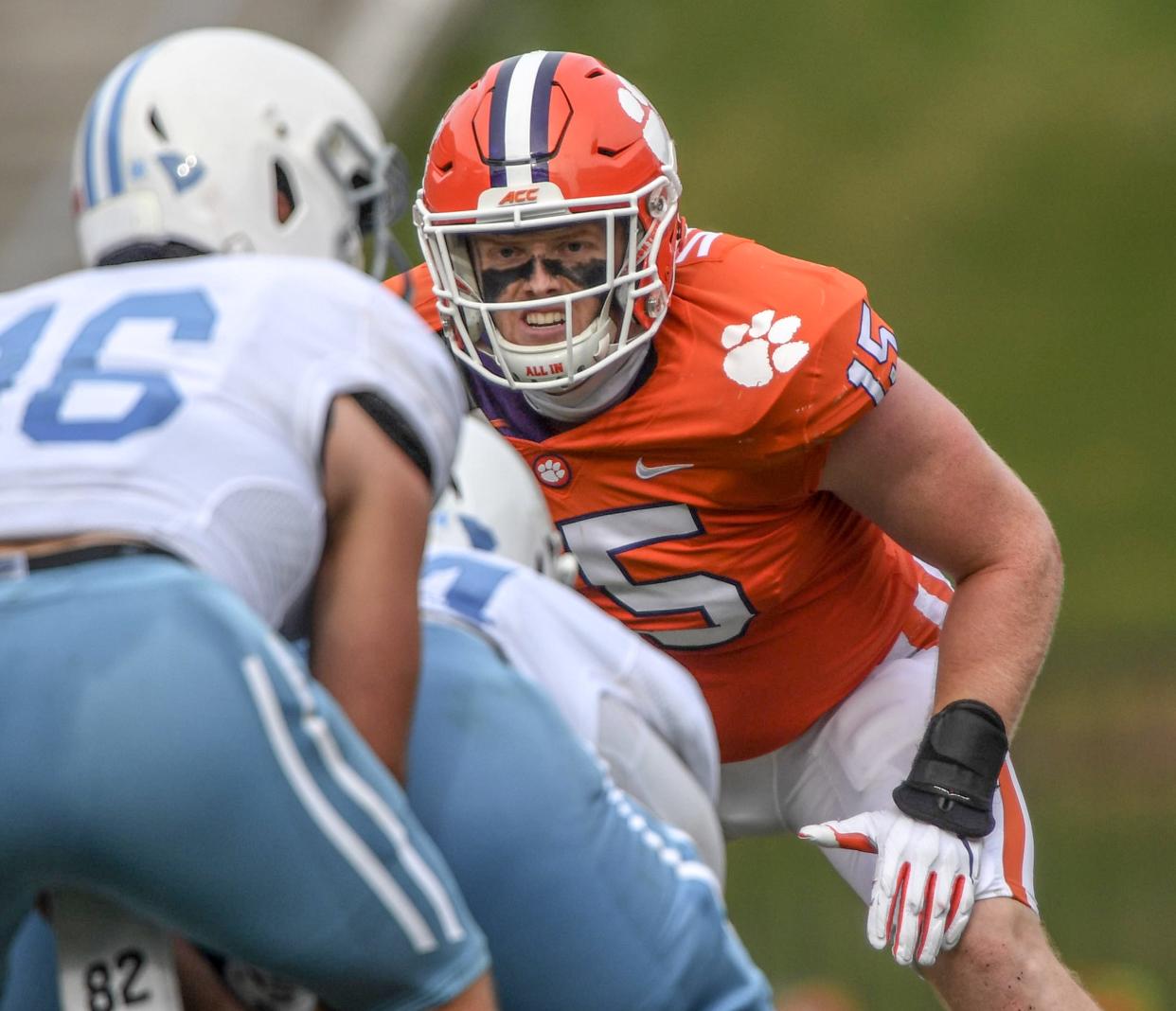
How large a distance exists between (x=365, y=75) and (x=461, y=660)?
634cm

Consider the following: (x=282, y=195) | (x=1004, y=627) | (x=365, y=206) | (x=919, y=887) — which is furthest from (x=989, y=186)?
(x=282, y=195)

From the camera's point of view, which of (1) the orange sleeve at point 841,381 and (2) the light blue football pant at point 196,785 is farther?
(1) the orange sleeve at point 841,381

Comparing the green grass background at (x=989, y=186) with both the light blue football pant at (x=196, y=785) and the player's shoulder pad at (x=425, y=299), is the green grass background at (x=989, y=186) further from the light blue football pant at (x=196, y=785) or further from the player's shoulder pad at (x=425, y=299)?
the light blue football pant at (x=196, y=785)

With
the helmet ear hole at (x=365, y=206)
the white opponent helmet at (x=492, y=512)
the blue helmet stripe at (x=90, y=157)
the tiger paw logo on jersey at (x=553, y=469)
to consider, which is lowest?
the tiger paw logo on jersey at (x=553, y=469)

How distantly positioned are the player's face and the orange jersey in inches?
6.4

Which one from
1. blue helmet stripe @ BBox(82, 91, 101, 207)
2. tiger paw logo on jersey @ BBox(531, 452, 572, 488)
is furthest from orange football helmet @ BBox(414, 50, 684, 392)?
blue helmet stripe @ BBox(82, 91, 101, 207)

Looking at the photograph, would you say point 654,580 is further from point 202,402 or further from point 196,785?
point 196,785

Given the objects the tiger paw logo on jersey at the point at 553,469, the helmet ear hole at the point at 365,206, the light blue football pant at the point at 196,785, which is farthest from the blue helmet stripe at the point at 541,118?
the light blue football pant at the point at 196,785

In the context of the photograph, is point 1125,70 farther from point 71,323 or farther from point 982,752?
point 71,323

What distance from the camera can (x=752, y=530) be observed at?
3127 mm

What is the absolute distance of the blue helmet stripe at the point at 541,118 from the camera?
3000 millimetres

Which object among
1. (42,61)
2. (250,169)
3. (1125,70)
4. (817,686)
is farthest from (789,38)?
(250,169)

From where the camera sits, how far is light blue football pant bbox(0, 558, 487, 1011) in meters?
1.66

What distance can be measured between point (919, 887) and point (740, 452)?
69 cm
